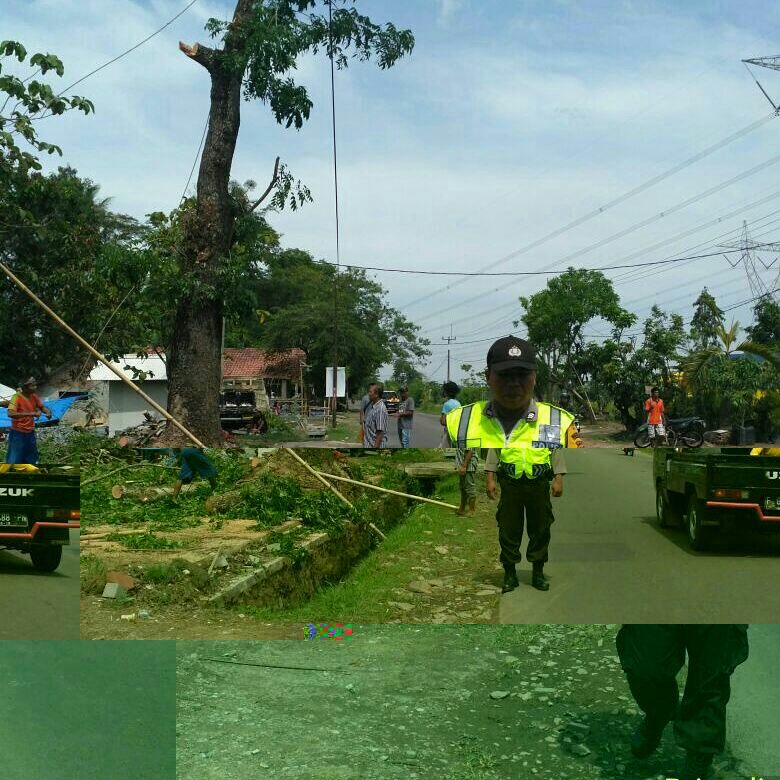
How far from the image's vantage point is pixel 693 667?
2.77m

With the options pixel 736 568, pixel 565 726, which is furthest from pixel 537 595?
pixel 565 726

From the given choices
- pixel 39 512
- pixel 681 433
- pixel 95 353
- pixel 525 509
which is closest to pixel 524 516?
pixel 525 509

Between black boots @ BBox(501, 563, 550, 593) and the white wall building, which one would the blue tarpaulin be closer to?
the white wall building

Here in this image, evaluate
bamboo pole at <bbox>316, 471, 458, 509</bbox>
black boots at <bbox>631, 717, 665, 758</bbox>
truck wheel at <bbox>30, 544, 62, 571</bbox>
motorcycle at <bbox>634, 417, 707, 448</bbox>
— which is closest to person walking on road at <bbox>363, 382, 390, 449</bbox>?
bamboo pole at <bbox>316, 471, 458, 509</bbox>

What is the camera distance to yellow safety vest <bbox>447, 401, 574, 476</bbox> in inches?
90.0

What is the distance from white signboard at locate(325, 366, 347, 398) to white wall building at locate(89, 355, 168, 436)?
47 cm

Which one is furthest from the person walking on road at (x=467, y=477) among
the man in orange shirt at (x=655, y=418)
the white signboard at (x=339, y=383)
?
the man in orange shirt at (x=655, y=418)

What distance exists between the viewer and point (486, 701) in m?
3.05

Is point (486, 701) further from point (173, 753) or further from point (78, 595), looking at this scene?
point (78, 595)

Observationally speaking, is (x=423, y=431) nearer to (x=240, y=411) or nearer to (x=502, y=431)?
(x=502, y=431)

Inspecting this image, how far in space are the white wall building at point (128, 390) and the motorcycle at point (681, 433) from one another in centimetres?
136

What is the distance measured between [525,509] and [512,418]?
27cm

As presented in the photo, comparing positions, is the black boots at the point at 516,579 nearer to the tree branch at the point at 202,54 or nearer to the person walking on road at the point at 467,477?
the person walking on road at the point at 467,477

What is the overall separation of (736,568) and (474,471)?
2.54 ft
